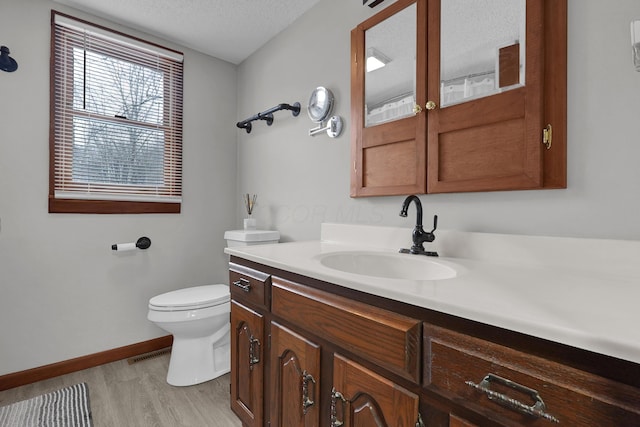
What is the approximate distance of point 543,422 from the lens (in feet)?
1.51

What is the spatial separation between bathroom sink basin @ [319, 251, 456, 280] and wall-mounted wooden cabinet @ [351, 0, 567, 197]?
31 cm

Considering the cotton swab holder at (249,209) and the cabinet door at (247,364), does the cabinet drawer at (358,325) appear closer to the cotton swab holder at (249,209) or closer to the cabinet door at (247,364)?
the cabinet door at (247,364)

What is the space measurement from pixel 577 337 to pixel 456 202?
32.0 inches

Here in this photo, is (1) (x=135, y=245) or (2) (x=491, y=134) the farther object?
(1) (x=135, y=245)

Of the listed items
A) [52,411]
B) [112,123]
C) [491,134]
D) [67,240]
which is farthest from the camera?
[112,123]

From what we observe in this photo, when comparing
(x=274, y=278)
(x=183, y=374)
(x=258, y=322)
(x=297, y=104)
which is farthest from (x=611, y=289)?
(x=183, y=374)

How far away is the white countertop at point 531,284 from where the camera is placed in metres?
0.45

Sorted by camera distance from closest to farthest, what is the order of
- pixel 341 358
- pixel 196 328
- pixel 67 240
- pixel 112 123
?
pixel 341 358, pixel 196 328, pixel 67 240, pixel 112 123

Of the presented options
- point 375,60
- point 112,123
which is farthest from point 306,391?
point 112,123

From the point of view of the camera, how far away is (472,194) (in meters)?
1.14

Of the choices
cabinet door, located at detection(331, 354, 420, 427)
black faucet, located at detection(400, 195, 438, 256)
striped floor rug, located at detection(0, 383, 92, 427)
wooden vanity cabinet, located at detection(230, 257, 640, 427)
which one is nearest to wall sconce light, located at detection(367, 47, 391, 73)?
black faucet, located at detection(400, 195, 438, 256)

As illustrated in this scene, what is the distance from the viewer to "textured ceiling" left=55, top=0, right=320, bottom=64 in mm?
1839

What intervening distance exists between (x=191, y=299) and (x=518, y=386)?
174 centimetres

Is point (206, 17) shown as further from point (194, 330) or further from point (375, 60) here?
point (194, 330)
